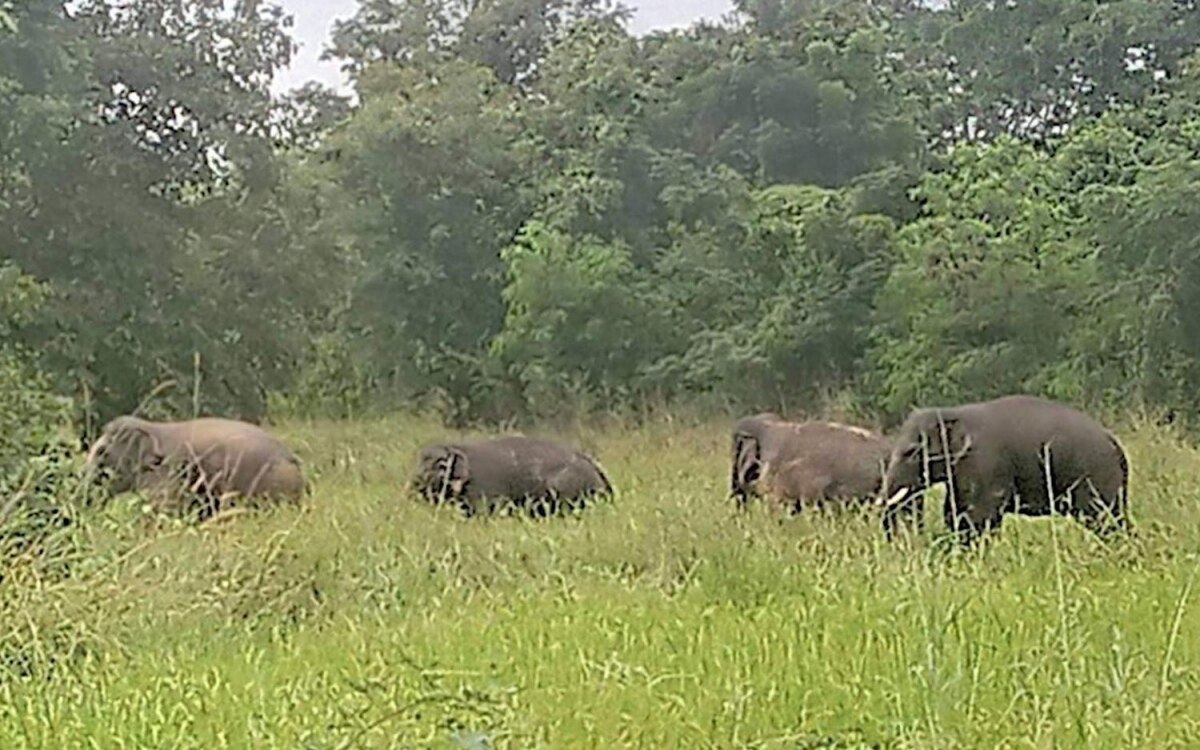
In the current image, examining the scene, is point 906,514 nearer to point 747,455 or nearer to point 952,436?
point 952,436

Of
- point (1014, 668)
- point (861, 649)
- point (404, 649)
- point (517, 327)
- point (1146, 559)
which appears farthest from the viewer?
point (517, 327)

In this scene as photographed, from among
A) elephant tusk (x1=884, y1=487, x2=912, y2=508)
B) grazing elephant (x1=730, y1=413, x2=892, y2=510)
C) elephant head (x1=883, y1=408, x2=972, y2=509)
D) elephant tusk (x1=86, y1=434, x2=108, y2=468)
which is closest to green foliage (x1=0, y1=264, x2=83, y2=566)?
elephant tusk (x1=86, y1=434, x2=108, y2=468)

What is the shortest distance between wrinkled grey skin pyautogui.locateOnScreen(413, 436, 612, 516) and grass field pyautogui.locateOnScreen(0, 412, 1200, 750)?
9.71 ft

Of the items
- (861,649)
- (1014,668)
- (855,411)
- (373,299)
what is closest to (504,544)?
(861,649)

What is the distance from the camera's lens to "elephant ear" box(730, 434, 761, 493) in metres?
11.5

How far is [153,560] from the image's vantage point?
680 centimetres

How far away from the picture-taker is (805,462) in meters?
11.1

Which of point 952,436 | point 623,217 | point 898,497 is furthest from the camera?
point 623,217

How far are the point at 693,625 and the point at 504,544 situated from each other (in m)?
3.30

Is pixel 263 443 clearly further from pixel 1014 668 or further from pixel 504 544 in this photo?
pixel 1014 668

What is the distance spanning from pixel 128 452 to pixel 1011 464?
7117mm

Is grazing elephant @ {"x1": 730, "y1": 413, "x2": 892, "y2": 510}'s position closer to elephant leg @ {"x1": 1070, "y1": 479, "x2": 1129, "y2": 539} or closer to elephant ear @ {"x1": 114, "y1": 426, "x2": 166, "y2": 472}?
elephant leg @ {"x1": 1070, "y1": 479, "x2": 1129, "y2": 539}

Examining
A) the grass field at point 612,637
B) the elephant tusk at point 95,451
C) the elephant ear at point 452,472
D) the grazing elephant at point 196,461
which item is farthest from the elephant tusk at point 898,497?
the elephant tusk at point 95,451

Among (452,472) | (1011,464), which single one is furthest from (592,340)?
(1011,464)
